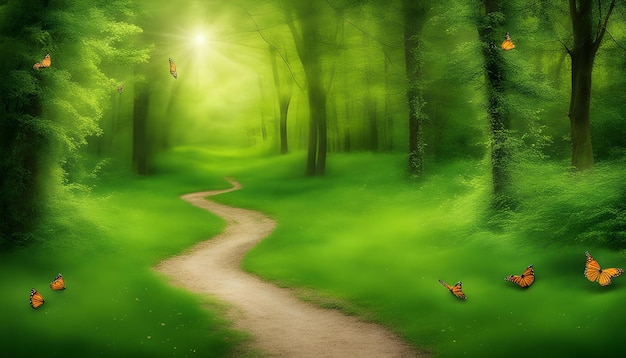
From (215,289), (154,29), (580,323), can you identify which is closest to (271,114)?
(154,29)

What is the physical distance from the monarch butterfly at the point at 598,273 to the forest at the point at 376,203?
6 cm

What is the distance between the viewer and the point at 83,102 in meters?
19.8

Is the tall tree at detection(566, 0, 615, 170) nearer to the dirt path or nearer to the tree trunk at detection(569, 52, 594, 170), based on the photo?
the tree trunk at detection(569, 52, 594, 170)

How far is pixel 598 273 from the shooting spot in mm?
12859

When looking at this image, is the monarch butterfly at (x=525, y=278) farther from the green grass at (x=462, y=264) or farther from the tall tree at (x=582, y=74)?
the tall tree at (x=582, y=74)

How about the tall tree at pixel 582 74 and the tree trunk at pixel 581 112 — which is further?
the tree trunk at pixel 581 112

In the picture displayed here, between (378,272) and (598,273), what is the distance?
662cm

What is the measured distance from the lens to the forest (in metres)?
13.2

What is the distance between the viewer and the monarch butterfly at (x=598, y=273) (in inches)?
495

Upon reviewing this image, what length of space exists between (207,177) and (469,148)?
65.9 ft

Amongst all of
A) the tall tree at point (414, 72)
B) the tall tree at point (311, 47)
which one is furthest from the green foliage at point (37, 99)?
the tall tree at point (311, 47)

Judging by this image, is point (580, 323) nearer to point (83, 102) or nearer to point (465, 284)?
point (465, 284)

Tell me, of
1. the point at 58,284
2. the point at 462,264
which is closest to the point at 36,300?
the point at 58,284

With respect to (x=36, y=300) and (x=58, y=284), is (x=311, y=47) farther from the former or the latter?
(x=36, y=300)
